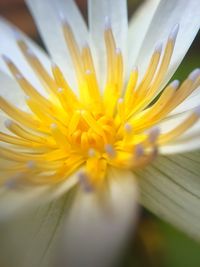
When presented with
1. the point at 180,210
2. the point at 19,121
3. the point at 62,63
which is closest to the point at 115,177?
the point at 180,210

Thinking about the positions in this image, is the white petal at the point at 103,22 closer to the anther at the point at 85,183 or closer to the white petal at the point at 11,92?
the white petal at the point at 11,92

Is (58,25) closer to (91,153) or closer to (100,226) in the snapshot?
(91,153)

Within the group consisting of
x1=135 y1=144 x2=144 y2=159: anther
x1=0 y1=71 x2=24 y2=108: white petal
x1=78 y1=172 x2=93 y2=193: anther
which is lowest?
x1=78 y1=172 x2=93 y2=193: anther

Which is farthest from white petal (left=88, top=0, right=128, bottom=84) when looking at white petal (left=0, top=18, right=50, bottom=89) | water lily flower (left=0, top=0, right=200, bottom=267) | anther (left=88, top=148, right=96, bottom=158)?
anther (left=88, top=148, right=96, bottom=158)

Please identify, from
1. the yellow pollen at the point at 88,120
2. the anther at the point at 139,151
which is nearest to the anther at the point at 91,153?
the yellow pollen at the point at 88,120

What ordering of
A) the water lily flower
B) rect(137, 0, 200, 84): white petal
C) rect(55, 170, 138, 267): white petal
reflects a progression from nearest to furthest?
Answer: rect(55, 170, 138, 267): white petal, the water lily flower, rect(137, 0, 200, 84): white petal

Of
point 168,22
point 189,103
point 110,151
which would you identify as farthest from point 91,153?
point 168,22

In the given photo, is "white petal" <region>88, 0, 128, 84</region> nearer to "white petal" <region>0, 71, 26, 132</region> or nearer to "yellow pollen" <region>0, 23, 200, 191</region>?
"yellow pollen" <region>0, 23, 200, 191</region>
